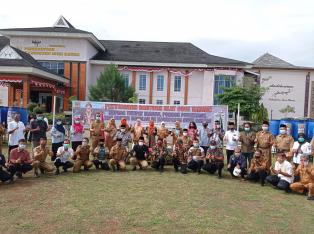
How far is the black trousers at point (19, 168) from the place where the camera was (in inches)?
418

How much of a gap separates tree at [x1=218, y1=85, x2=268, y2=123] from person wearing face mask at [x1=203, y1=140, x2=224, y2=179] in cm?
2412

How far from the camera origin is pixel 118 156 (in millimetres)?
12594

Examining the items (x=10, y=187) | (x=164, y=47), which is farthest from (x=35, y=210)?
(x=164, y=47)

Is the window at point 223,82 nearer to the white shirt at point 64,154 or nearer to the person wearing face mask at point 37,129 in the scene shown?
the person wearing face mask at point 37,129

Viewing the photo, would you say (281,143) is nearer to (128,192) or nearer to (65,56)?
(128,192)

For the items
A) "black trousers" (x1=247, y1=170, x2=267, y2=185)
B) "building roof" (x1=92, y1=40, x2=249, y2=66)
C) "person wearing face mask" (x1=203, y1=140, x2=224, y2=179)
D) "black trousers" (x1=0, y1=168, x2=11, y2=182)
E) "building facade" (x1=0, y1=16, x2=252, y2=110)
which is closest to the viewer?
"black trousers" (x1=0, y1=168, x2=11, y2=182)

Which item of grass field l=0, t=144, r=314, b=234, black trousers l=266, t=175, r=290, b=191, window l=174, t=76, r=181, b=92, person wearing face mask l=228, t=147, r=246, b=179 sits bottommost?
grass field l=0, t=144, r=314, b=234

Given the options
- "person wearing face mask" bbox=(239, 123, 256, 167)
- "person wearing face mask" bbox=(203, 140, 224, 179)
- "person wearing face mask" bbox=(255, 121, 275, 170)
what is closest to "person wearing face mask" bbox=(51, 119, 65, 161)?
"person wearing face mask" bbox=(203, 140, 224, 179)

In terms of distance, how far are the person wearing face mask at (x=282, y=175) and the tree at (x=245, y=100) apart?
25.4 metres

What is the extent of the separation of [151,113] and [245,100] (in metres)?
21.6

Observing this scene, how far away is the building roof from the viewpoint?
132 ft

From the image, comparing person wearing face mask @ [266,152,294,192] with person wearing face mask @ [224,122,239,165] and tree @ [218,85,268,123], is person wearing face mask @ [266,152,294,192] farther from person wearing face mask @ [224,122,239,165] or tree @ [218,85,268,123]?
tree @ [218,85,268,123]

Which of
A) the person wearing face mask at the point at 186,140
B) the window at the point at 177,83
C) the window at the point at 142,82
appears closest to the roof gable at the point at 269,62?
the window at the point at 177,83

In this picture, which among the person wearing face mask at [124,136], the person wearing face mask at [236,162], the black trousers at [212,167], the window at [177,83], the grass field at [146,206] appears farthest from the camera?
the window at [177,83]
